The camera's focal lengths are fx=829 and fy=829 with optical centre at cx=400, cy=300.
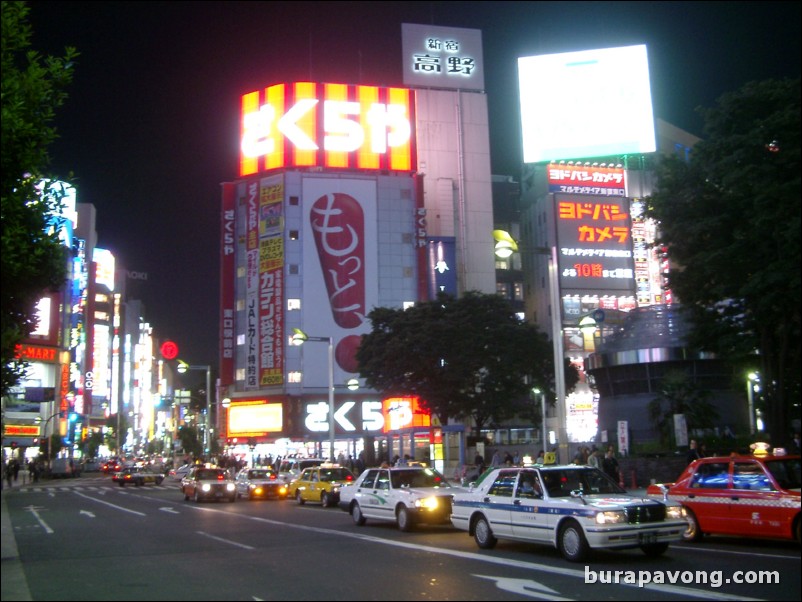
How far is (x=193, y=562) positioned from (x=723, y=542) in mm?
10056

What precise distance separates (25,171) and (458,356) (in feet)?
108

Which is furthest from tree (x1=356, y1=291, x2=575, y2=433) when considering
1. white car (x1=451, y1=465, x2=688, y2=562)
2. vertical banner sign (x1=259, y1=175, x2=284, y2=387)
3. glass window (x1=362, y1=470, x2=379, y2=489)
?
white car (x1=451, y1=465, x2=688, y2=562)

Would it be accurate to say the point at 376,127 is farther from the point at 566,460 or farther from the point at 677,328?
the point at 566,460

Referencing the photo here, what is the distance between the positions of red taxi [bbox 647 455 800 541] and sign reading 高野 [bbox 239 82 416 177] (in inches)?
2486

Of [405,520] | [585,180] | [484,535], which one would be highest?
[585,180]

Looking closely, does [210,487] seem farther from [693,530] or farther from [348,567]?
[693,530]

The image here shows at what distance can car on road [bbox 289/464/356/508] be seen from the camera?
28.9 m

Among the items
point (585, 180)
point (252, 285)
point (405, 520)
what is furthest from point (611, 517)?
point (585, 180)

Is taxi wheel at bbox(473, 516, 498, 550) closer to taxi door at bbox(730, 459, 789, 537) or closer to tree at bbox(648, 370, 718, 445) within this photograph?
taxi door at bbox(730, 459, 789, 537)

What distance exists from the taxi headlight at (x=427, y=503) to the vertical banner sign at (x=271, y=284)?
54.3 metres

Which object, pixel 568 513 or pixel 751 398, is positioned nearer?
pixel 568 513

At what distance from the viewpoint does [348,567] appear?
13.0 meters

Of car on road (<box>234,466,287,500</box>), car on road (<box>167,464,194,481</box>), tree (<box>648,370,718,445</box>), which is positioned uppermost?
tree (<box>648,370,718,445</box>)

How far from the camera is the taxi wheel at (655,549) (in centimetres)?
1353
